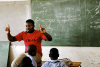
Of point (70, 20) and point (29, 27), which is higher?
point (70, 20)

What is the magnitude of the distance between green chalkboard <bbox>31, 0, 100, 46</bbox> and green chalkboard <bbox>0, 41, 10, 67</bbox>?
1.20 m

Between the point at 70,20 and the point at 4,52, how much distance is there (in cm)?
227

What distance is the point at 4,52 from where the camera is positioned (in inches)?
194

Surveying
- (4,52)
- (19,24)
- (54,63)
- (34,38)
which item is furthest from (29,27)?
(4,52)

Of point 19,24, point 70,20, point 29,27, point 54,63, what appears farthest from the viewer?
point 19,24

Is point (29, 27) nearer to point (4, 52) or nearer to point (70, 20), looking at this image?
point (70, 20)

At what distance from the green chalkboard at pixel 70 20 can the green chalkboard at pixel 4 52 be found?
1.20 metres

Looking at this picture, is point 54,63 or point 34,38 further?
point 34,38

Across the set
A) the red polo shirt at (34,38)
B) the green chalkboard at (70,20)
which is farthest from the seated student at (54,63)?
the green chalkboard at (70,20)

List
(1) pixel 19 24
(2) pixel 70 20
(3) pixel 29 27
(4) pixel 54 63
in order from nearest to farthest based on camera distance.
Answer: (4) pixel 54 63 < (3) pixel 29 27 < (2) pixel 70 20 < (1) pixel 19 24

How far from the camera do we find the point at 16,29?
4.89 m

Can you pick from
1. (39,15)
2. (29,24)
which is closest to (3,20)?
(39,15)

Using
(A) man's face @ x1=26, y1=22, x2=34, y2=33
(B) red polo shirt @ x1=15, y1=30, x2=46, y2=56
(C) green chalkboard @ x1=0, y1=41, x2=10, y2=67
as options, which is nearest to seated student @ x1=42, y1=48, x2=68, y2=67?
(B) red polo shirt @ x1=15, y1=30, x2=46, y2=56

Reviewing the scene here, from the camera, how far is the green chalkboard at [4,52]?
4871mm
